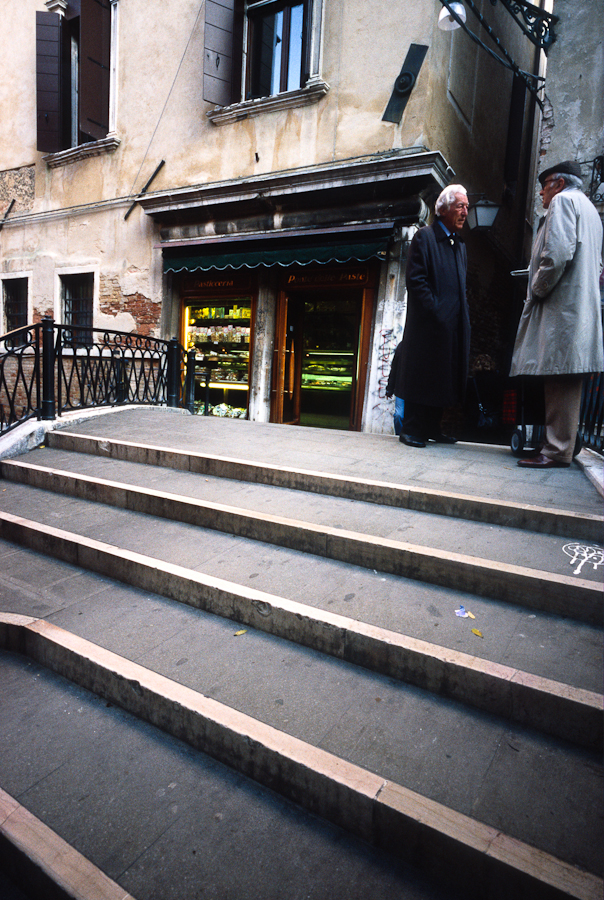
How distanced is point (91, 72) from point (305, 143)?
5046mm

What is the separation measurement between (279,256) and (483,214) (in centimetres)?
352

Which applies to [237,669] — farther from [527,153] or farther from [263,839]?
[527,153]

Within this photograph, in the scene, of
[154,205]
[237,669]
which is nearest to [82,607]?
[237,669]

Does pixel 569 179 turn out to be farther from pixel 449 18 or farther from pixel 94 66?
pixel 94 66

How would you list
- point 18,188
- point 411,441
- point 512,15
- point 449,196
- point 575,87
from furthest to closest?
point 18,188 < point 575,87 < point 512,15 < point 411,441 < point 449,196

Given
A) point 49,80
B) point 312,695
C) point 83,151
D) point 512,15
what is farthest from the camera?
point 49,80

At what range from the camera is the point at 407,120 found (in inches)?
286

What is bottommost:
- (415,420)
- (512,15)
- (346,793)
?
(346,793)

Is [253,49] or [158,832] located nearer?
[158,832]

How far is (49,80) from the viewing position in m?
10.5

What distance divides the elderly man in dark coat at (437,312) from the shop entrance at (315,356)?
3754 millimetres

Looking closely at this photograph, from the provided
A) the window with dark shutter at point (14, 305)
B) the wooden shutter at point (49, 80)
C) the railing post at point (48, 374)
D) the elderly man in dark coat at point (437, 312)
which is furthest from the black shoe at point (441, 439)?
the window with dark shutter at point (14, 305)

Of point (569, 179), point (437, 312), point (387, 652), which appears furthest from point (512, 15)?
point (387, 652)

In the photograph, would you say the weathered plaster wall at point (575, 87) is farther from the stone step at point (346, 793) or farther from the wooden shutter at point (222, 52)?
the stone step at point (346, 793)
